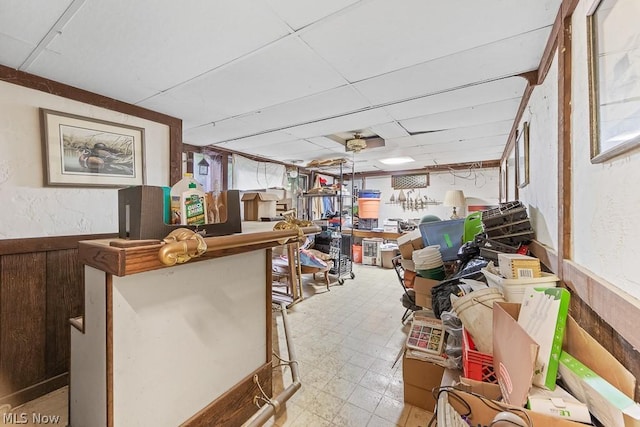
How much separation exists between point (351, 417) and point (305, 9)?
2211 millimetres

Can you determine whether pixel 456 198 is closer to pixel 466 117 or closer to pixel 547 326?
pixel 466 117

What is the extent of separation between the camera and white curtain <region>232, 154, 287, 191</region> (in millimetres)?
4191

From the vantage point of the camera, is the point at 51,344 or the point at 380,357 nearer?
the point at 51,344

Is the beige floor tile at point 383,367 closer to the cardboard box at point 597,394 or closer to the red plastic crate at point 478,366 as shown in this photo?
the red plastic crate at point 478,366

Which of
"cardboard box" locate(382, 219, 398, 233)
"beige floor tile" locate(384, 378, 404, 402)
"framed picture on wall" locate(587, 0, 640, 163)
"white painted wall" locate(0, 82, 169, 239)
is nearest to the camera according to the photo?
"framed picture on wall" locate(587, 0, 640, 163)

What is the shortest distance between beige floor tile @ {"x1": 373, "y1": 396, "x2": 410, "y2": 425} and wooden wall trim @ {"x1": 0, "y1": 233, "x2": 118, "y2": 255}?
216 centimetres

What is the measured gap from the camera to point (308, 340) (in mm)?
2551

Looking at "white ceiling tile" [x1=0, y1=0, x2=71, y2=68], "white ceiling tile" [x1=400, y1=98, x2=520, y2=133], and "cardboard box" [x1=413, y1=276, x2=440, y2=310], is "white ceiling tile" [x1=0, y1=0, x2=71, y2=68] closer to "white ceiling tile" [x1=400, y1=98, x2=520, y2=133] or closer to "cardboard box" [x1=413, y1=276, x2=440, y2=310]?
"white ceiling tile" [x1=400, y1=98, x2=520, y2=133]

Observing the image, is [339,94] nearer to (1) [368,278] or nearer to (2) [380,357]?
(2) [380,357]

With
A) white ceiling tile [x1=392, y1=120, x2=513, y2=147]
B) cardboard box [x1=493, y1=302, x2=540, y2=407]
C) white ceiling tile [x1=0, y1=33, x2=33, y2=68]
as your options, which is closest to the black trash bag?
cardboard box [x1=493, y1=302, x2=540, y2=407]

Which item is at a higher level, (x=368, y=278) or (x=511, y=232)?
(x=511, y=232)

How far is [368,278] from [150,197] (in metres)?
4.32

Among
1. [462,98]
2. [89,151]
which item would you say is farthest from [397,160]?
[89,151]

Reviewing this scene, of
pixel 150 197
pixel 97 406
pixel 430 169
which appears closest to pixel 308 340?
pixel 97 406
